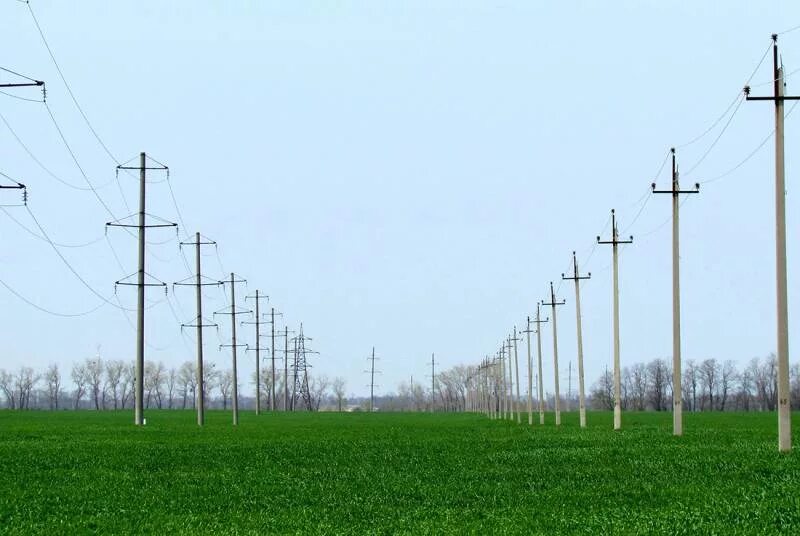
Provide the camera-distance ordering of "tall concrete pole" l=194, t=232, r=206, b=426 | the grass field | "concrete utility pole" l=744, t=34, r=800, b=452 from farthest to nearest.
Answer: "tall concrete pole" l=194, t=232, r=206, b=426 < "concrete utility pole" l=744, t=34, r=800, b=452 < the grass field

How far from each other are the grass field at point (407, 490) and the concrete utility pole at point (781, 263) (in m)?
0.95

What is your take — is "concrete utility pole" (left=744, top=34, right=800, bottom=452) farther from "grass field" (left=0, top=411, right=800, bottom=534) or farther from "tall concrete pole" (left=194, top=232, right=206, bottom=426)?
"tall concrete pole" (left=194, top=232, right=206, bottom=426)

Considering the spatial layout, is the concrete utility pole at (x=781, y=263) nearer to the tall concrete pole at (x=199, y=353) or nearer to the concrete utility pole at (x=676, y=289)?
the concrete utility pole at (x=676, y=289)

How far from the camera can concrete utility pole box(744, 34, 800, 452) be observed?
1209 inches

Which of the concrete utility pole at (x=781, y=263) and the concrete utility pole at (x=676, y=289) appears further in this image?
the concrete utility pole at (x=676, y=289)

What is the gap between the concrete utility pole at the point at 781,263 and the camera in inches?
1209

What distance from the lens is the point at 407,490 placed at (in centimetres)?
2408

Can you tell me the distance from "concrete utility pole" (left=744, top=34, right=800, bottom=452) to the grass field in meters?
0.95

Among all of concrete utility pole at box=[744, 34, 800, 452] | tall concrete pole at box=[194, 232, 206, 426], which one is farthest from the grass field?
tall concrete pole at box=[194, 232, 206, 426]

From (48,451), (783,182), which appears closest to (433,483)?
(783,182)

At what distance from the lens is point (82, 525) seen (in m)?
19.0

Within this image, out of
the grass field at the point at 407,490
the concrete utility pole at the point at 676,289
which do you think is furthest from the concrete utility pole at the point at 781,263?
the concrete utility pole at the point at 676,289

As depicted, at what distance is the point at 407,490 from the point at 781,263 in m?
12.6

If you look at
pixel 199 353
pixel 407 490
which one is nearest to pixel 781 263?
pixel 407 490
